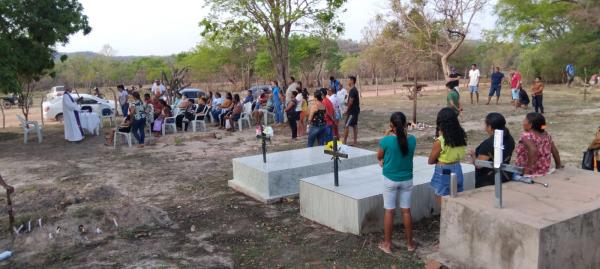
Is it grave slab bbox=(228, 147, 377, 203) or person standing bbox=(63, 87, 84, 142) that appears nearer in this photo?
grave slab bbox=(228, 147, 377, 203)

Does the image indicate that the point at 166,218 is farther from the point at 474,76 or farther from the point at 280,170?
the point at 474,76

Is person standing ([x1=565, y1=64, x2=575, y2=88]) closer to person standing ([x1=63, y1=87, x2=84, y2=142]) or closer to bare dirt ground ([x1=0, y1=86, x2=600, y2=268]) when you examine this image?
bare dirt ground ([x1=0, y1=86, x2=600, y2=268])

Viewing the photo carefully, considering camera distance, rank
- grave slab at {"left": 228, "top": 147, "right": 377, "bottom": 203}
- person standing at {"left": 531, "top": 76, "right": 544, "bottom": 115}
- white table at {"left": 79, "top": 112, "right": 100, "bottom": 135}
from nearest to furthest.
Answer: grave slab at {"left": 228, "top": 147, "right": 377, "bottom": 203} → white table at {"left": 79, "top": 112, "right": 100, "bottom": 135} → person standing at {"left": 531, "top": 76, "right": 544, "bottom": 115}

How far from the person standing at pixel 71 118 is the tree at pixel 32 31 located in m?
1.21

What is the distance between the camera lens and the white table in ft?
45.6

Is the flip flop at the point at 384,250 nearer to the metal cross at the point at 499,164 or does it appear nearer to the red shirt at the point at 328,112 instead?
the metal cross at the point at 499,164

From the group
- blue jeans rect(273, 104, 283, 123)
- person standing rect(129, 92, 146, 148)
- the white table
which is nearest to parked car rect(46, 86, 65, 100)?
the white table

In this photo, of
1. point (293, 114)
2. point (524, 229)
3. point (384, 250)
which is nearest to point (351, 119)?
point (293, 114)

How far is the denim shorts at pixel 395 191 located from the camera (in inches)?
183

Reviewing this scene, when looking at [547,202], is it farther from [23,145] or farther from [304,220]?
[23,145]

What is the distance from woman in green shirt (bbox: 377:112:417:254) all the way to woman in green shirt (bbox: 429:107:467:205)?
27 cm

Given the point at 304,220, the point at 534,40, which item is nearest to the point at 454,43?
the point at 534,40

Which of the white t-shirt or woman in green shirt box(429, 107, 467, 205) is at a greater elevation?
the white t-shirt

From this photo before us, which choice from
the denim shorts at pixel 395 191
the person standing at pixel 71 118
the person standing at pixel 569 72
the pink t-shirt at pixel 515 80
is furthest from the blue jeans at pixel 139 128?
the person standing at pixel 569 72
